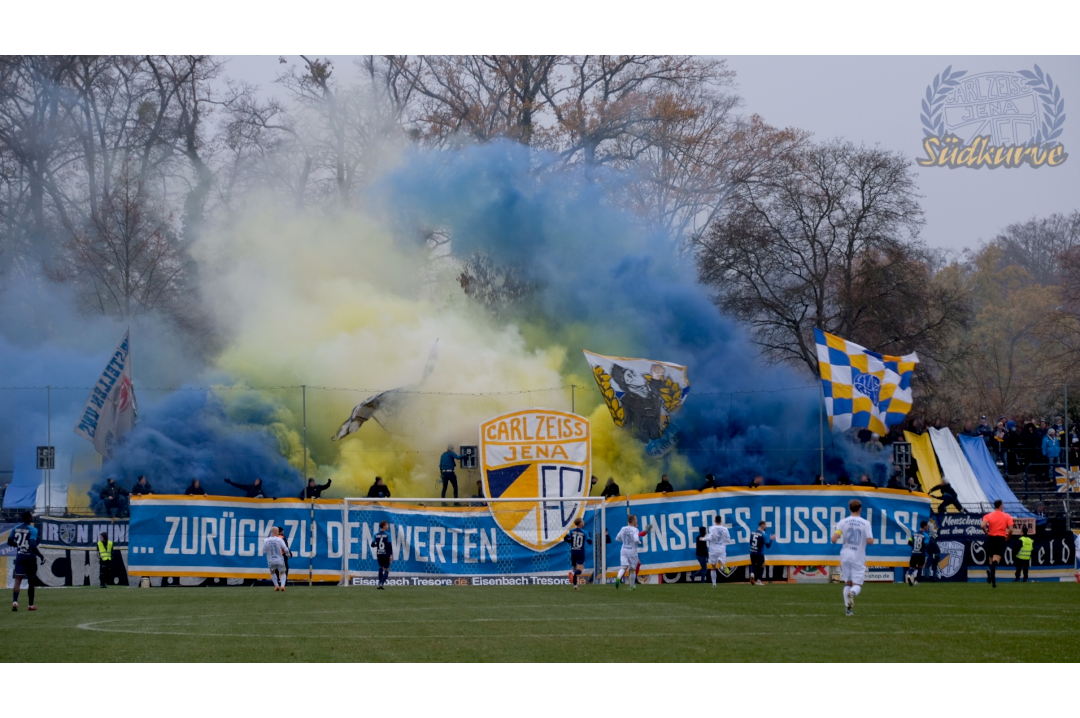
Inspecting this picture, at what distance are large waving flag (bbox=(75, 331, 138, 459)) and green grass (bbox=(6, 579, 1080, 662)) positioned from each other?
595 centimetres

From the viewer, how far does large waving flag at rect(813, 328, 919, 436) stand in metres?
26.9

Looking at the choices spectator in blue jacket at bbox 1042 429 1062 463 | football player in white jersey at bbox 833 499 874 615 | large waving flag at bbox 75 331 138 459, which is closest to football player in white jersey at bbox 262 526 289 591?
large waving flag at bbox 75 331 138 459

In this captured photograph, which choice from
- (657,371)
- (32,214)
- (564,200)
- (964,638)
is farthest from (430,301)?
(964,638)

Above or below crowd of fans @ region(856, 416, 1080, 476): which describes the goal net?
below

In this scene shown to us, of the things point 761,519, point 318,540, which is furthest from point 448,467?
point 761,519

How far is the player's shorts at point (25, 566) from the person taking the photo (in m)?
18.8

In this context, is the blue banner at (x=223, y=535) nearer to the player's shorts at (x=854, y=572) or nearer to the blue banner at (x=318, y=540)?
the blue banner at (x=318, y=540)

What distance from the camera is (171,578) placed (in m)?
23.8

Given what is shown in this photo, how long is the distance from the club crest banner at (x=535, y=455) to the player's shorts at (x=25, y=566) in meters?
10.3

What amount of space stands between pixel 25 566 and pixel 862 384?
1949 centimetres

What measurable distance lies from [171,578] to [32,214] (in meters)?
26.4

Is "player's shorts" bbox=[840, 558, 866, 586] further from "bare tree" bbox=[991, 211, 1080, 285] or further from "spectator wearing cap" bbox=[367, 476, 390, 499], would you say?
"bare tree" bbox=[991, 211, 1080, 285]

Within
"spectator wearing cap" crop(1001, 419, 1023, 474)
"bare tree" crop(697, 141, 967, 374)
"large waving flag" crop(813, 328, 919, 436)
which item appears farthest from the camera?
"bare tree" crop(697, 141, 967, 374)

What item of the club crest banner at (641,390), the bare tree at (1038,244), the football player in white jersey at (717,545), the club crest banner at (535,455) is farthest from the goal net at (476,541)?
the bare tree at (1038,244)
